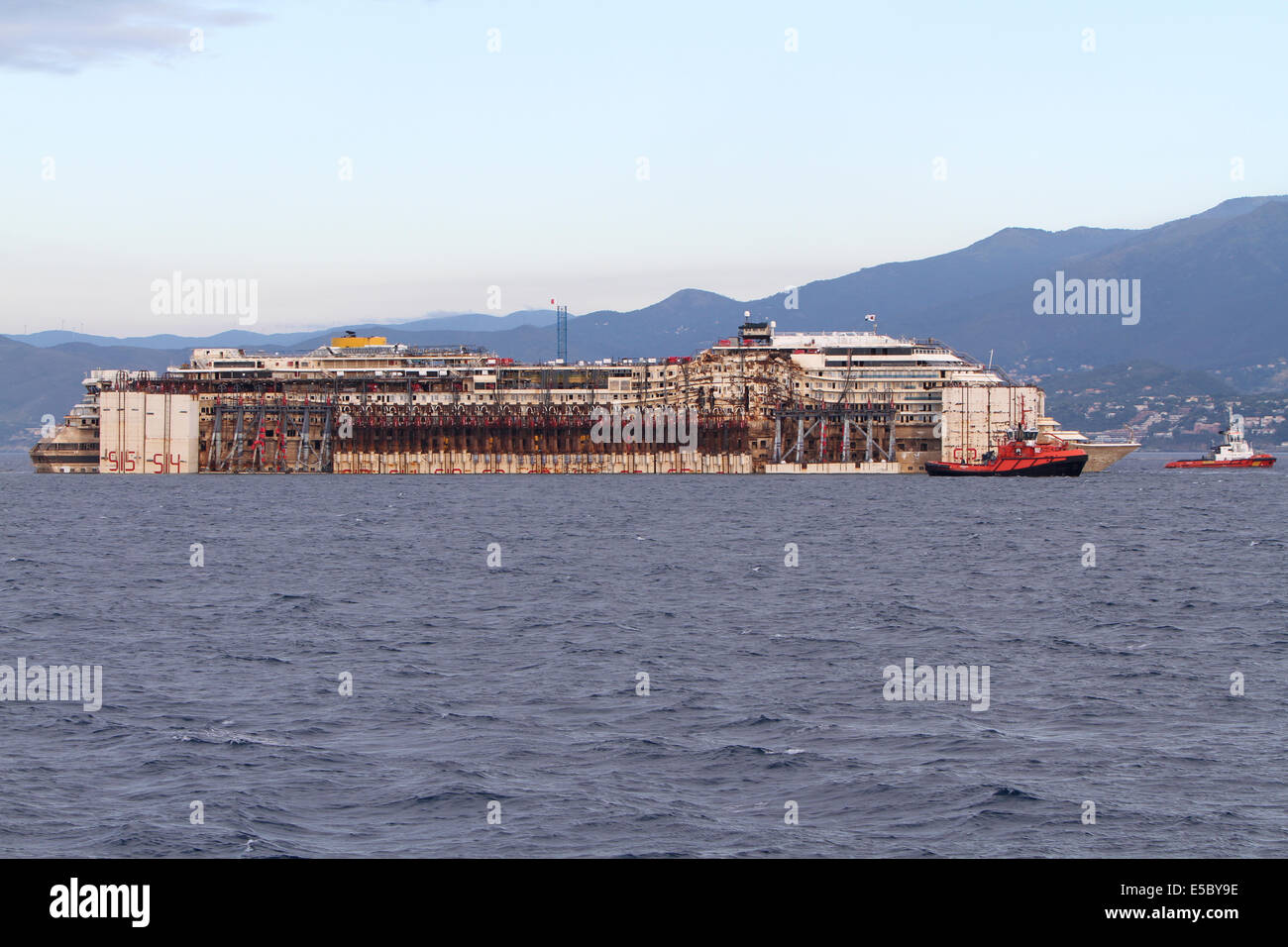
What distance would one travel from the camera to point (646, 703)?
100 feet

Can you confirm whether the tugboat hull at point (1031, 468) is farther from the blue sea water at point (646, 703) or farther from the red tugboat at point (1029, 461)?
the blue sea water at point (646, 703)

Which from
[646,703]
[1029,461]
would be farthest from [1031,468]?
[646,703]

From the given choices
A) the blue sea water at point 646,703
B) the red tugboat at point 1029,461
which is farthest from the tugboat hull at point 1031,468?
the blue sea water at point 646,703

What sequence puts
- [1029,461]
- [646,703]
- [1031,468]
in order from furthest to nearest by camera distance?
[1031,468] → [1029,461] → [646,703]

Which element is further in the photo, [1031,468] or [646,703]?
[1031,468]

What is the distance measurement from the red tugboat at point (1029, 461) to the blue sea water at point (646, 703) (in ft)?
296

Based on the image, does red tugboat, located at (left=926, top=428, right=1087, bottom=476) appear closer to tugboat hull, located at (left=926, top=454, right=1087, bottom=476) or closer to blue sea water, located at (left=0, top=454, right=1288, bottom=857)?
tugboat hull, located at (left=926, top=454, right=1087, bottom=476)

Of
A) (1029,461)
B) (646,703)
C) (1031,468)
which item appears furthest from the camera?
(1031,468)

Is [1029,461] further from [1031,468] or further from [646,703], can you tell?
[646,703]

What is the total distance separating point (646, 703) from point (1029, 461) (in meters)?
143

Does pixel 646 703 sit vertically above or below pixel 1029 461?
below

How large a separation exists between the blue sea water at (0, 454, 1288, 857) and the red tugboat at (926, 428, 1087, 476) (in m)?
90.1
